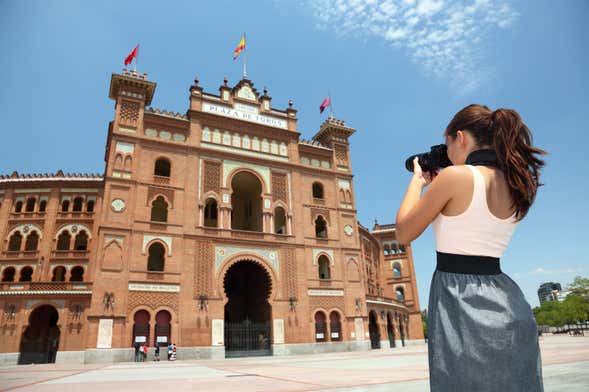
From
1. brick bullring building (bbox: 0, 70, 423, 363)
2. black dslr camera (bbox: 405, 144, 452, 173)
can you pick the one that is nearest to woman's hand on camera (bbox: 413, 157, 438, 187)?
black dslr camera (bbox: 405, 144, 452, 173)

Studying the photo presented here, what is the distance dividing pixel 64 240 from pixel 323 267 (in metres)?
19.5

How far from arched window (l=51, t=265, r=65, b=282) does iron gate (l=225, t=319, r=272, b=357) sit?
13.2 m

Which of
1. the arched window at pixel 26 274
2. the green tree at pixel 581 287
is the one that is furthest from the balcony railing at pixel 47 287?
the green tree at pixel 581 287

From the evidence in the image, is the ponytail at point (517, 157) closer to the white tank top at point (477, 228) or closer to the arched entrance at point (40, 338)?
the white tank top at point (477, 228)

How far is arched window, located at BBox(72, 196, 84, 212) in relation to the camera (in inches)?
1137

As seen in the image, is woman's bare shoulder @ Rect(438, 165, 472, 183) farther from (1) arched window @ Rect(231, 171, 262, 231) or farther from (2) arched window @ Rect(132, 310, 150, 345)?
(1) arched window @ Rect(231, 171, 262, 231)

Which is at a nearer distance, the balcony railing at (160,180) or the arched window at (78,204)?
the balcony railing at (160,180)

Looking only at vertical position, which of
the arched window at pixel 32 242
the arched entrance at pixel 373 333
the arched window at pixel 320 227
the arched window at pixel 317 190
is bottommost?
the arched entrance at pixel 373 333

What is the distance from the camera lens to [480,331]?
1.56 m

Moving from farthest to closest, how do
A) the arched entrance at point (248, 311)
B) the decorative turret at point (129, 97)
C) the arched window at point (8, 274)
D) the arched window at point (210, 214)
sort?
1. the arched window at point (210, 214)
2. the arched window at point (8, 274)
3. the decorative turret at point (129, 97)
4. the arched entrance at point (248, 311)

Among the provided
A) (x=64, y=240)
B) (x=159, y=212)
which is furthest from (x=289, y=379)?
(x=64, y=240)

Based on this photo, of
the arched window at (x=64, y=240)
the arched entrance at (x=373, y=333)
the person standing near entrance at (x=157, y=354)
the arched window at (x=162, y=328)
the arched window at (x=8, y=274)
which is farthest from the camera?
the arched entrance at (x=373, y=333)

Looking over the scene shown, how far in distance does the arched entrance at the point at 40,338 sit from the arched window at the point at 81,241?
15.3 ft

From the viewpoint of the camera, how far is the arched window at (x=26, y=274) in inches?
1037
